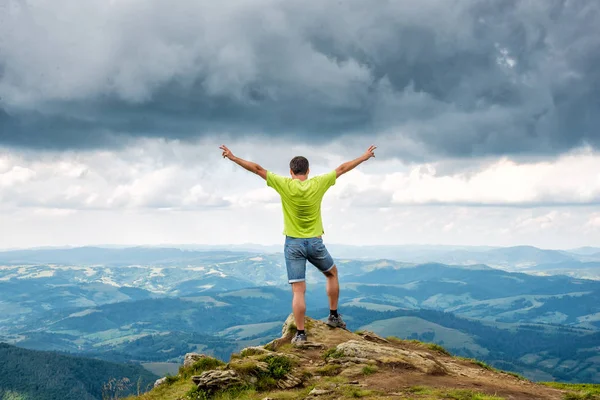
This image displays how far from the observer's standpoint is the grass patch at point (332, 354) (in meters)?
16.8

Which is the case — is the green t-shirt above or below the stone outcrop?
above

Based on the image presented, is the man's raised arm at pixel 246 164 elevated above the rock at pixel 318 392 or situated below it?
above

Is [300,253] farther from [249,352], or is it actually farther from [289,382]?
[249,352]

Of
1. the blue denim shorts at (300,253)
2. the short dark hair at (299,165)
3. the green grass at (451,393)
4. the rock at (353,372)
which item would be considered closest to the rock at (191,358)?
the blue denim shorts at (300,253)

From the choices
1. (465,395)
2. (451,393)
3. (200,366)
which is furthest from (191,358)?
(465,395)

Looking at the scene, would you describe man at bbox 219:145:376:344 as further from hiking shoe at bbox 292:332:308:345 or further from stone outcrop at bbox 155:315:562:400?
stone outcrop at bbox 155:315:562:400

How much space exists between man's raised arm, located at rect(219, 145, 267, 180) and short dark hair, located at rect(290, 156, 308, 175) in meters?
0.96

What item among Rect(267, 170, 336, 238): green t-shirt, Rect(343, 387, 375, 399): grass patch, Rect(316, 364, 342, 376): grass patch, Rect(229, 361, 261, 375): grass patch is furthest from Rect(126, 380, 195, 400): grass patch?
Rect(267, 170, 336, 238): green t-shirt

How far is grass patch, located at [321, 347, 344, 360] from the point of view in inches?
659

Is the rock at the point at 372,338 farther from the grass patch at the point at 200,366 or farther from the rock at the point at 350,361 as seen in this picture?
the grass patch at the point at 200,366

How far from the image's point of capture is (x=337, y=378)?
14602 millimetres

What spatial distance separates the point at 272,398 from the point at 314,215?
5811mm

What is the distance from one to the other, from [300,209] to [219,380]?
5.71 m

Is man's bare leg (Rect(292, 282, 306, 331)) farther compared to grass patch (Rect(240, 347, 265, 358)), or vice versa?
grass patch (Rect(240, 347, 265, 358))
